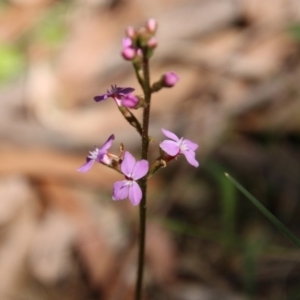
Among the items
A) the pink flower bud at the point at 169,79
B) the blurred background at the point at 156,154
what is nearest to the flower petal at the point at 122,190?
the pink flower bud at the point at 169,79

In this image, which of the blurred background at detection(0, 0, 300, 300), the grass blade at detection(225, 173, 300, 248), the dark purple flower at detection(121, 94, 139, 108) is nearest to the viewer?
the dark purple flower at detection(121, 94, 139, 108)

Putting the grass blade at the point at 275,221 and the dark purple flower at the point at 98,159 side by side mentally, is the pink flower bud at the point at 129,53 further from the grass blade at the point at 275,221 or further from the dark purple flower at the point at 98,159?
the grass blade at the point at 275,221

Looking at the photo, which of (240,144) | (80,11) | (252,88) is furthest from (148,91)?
(80,11)

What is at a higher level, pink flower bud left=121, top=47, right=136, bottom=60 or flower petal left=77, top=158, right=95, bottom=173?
pink flower bud left=121, top=47, right=136, bottom=60

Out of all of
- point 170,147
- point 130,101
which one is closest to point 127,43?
point 130,101

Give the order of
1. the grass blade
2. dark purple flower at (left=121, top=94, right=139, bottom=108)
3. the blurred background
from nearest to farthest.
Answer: dark purple flower at (left=121, top=94, right=139, bottom=108)
the grass blade
the blurred background

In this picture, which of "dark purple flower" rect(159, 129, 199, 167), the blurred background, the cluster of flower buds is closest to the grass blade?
"dark purple flower" rect(159, 129, 199, 167)

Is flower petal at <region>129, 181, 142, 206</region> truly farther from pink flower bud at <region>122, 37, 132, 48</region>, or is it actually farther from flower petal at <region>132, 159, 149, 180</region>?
pink flower bud at <region>122, 37, 132, 48</region>
